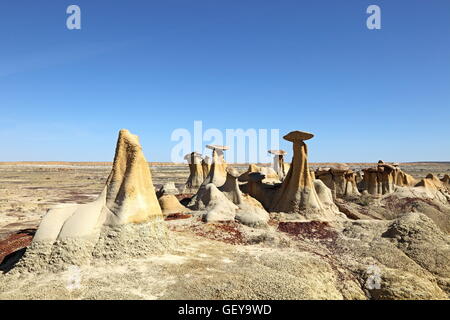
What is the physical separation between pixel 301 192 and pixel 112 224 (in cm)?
1016

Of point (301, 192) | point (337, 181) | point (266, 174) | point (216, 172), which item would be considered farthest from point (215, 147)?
point (301, 192)

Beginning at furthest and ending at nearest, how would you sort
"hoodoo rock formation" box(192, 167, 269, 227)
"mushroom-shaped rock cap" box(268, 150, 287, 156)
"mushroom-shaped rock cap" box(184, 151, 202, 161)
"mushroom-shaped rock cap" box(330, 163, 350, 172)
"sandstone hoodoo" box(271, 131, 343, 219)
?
"mushroom-shaped rock cap" box(184, 151, 202, 161), "mushroom-shaped rock cap" box(268, 150, 287, 156), "mushroom-shaped rock cap" box(330, 163, 350, 172), "sandstone hoodoo" box(271, 131, 343, 219), "hoodoo rock formation" box(192, 167, 269, 227)

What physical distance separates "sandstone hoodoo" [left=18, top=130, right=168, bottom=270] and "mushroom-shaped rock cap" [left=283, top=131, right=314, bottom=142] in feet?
28.9

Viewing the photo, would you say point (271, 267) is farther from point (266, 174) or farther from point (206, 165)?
point (206, 165)

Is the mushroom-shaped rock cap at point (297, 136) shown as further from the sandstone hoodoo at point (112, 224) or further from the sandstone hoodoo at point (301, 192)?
the sandstone hoodoo at point (112, 224)

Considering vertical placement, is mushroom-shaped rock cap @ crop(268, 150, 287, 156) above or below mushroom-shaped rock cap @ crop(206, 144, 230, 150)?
below

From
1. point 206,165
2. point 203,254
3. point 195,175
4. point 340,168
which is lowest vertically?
point 203,254

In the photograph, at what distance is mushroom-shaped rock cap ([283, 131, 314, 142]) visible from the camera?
16.2m

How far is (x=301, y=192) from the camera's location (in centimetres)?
1634

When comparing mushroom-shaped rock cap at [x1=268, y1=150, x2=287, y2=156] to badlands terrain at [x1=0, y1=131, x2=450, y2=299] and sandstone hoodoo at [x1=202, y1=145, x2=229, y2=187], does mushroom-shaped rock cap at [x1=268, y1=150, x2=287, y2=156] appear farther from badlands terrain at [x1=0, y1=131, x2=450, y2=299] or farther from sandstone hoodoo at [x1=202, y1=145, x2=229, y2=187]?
badlands terrain at [x1=0, y1=131, x2=450, y2=299]
